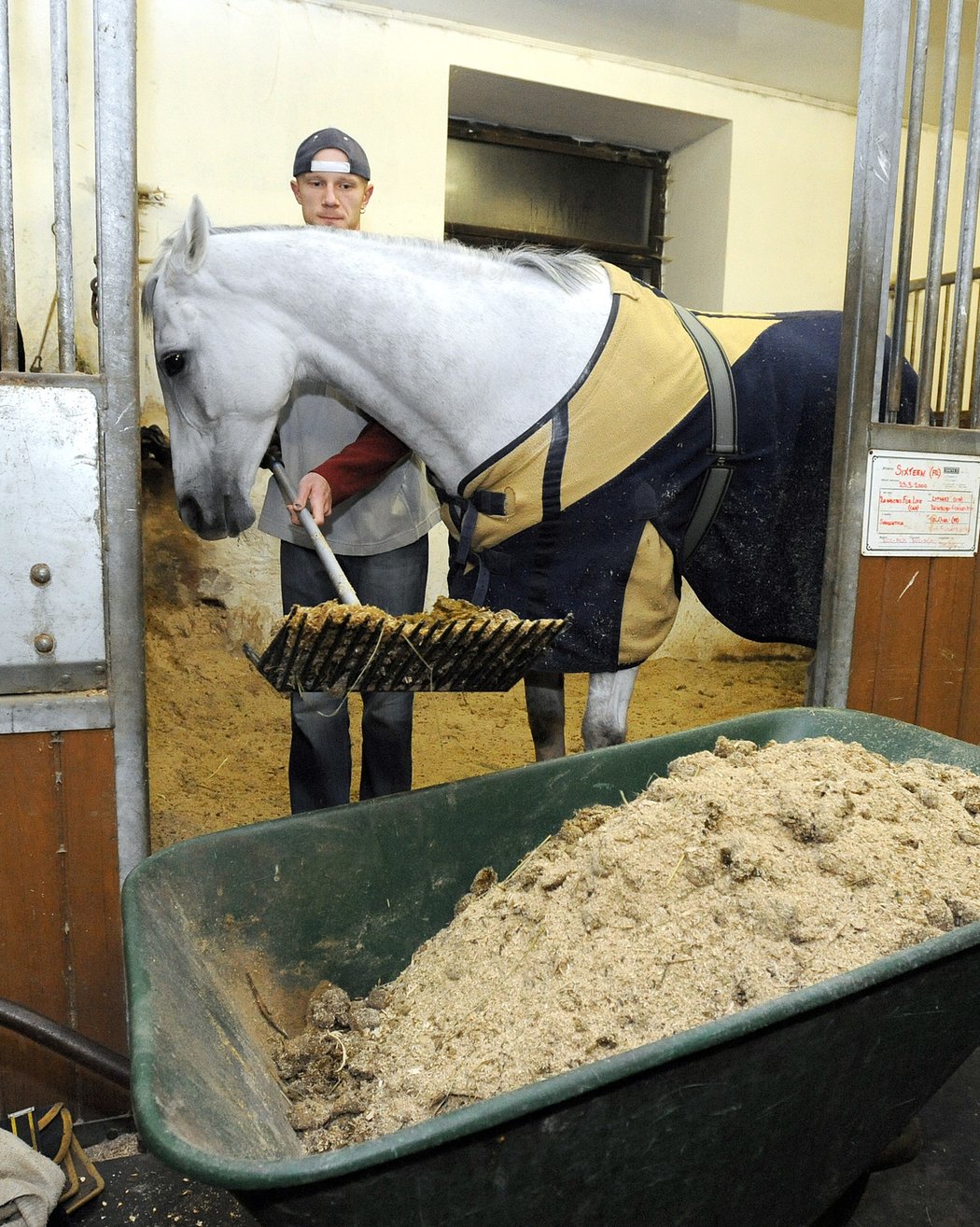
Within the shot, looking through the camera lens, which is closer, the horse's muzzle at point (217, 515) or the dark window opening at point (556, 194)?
the horse's muzzle at point (217, 515)

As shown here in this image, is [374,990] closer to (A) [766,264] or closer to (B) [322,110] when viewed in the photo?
(B) [322,110]

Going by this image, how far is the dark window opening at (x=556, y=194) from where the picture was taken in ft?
16.5

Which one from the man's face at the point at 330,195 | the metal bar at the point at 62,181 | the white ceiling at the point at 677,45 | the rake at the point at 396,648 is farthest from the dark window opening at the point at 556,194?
the rake at the point at 396,648

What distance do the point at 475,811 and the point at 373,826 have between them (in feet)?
0.63

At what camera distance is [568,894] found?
1403mm

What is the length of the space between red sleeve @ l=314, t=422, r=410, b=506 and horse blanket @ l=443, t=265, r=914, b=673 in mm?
190

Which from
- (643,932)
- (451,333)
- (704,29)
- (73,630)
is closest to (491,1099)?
(643,932)

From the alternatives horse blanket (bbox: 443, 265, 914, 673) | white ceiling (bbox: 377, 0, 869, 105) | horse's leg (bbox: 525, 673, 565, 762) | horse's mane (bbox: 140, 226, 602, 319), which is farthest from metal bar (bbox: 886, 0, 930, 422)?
white ceiling (bbox: 377, 0, 869, 105)

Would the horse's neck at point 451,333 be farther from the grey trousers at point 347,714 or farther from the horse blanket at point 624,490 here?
the grey trousers at point 347,714

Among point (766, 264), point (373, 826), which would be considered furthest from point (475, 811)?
point (766, 264)

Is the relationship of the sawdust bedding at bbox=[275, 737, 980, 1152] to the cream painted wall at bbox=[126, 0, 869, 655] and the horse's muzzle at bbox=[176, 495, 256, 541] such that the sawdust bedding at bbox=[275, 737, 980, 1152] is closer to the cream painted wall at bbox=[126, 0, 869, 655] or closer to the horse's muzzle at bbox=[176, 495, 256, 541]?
the horse's muzzle at bbox=[176, 495, 256, 541]

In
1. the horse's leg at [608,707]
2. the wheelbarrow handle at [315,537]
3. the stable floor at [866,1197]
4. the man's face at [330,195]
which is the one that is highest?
the man's face at [330,195]

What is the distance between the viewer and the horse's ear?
178cm

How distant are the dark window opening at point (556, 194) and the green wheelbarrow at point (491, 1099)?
4.14 meters
